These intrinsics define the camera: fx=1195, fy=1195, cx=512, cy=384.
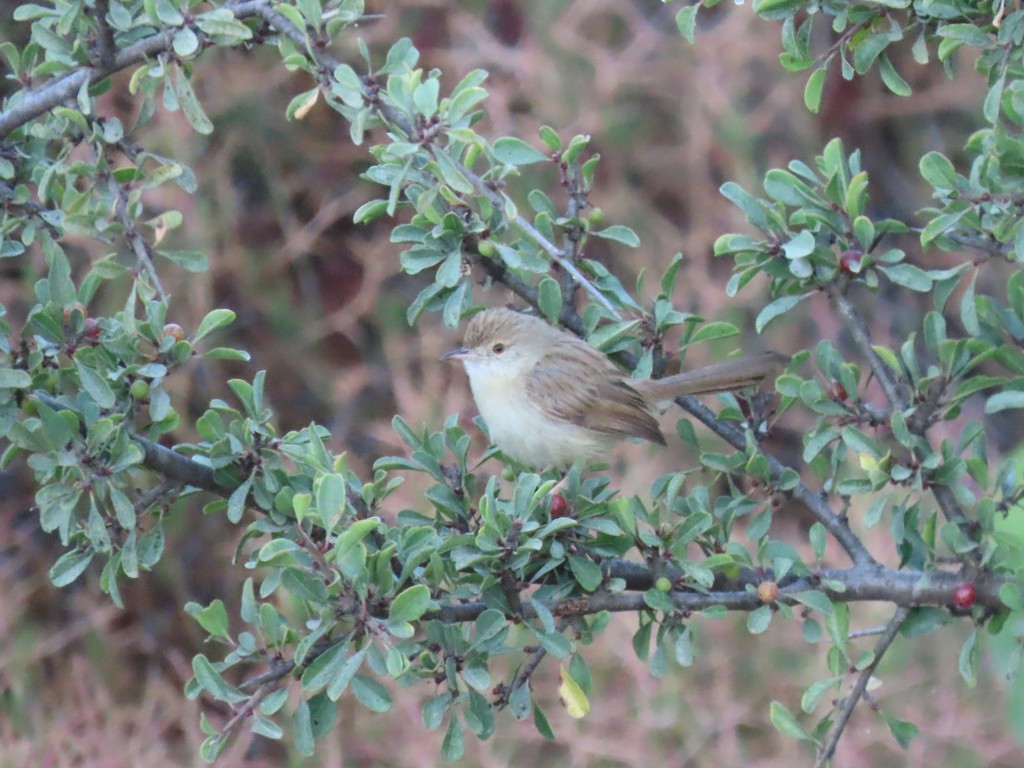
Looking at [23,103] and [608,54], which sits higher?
[23,103]

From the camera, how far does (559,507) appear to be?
2414 mm

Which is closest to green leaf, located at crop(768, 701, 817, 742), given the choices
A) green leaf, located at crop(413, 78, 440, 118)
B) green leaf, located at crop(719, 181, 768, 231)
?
green leaf, located at crop(719, 181, 768, 231)

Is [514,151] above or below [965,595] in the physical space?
above

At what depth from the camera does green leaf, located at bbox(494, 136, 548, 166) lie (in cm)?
255

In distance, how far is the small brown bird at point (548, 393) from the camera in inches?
146

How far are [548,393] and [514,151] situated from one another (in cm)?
139

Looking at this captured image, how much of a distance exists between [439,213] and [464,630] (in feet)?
2.86

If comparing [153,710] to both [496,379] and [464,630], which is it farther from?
[464,630]

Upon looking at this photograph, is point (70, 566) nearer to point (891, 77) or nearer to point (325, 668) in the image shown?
point (325, 668)

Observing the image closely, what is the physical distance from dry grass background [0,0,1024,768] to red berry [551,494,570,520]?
3.46m

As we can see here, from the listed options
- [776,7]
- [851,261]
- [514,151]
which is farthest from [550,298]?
[776,7]

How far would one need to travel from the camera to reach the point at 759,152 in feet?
25.7

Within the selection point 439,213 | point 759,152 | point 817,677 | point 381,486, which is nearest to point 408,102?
point 439,213

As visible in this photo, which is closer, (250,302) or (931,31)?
(931,31)
